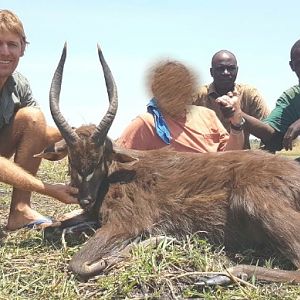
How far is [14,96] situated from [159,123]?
1.70 m

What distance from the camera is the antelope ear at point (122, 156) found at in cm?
578

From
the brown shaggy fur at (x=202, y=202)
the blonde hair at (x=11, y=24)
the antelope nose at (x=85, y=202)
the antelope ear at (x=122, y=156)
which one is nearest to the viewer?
the brown shaggy fur at (x=202, y=202)

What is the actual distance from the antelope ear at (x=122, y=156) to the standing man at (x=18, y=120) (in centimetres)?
118

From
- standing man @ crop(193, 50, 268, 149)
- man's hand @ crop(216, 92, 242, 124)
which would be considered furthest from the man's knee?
standing man @ crop(193, 50, 268, 149)

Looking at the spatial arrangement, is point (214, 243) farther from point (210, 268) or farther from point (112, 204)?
point (112, 204)

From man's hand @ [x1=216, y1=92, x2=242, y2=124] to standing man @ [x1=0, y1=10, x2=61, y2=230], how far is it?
199 cm

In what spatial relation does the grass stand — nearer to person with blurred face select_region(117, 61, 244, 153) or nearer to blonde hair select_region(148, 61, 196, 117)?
person with blurred face select_region(117, 61, 244, 153)

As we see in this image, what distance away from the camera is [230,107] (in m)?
6.99

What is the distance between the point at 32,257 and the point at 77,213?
41.2 inches

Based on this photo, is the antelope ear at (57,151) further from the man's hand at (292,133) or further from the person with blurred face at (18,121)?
the man's hand at (292,133)

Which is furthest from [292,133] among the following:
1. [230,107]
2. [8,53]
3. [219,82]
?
[8,53]

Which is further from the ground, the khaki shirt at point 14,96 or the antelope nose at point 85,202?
the khaki shirt at point 14,96

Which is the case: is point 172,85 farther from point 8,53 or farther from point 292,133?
point 8,53

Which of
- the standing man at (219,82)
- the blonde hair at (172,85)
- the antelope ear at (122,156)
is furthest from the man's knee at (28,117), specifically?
the standing man at (219,82)
